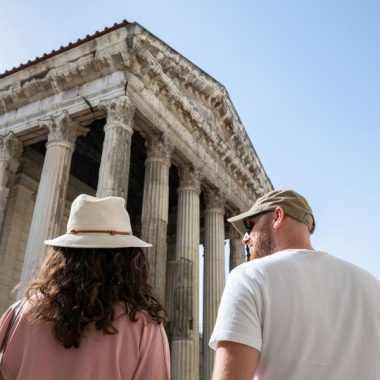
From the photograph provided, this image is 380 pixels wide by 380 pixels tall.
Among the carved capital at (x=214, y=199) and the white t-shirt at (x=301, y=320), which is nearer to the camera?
the white t-shirt at (x=301, y=320)

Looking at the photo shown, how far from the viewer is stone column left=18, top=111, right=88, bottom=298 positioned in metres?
9.79

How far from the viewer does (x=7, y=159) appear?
12047mm

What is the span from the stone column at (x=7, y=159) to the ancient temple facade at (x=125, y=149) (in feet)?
0.09

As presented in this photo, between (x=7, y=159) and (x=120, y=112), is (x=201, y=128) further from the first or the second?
(x=7, y=159)

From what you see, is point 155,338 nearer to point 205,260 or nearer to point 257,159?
point 205,260

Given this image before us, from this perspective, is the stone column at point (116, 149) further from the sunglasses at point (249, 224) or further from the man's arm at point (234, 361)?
the man's arm at point (234, 361)

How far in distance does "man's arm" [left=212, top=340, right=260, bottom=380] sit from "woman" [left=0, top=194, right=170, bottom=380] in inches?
18.1

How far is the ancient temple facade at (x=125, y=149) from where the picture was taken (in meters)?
10.6

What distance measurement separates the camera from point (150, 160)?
12094mm

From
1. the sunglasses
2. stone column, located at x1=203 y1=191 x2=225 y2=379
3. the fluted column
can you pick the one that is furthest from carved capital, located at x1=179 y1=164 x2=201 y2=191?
the sunglasses

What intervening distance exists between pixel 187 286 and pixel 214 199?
4025 mm

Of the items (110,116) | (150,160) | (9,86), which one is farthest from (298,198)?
(9,86)

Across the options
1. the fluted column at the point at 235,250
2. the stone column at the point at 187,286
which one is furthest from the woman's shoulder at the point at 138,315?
the fluted column at the point at 235,250

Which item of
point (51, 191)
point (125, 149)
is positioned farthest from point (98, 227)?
point (51, 191)
